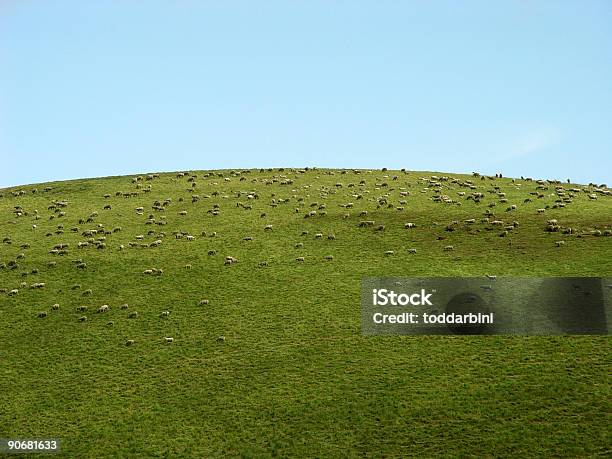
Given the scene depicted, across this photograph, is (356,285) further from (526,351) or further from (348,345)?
(526,351)

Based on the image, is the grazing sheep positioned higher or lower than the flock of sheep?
lower

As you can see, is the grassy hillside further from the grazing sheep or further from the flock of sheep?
the grazing sheep

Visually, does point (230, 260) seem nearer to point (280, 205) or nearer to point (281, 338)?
point (281, 338)

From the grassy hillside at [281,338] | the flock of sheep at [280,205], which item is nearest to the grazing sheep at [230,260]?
the flock of sheep at [280,205]

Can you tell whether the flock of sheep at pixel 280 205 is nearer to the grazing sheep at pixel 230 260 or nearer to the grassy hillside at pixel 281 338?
the grazing sheep at pixel 230 260

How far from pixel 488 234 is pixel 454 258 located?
26.8ft

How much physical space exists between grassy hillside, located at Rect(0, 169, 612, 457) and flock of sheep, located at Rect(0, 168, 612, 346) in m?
0.44

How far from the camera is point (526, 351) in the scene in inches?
1807

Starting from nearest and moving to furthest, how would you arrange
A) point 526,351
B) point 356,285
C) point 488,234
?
point 526,351, point 356,285, point 488,234

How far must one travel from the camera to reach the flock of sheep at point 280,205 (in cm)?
6994

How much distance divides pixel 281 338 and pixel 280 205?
35399mm

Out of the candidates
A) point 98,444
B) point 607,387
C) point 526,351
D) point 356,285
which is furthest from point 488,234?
point 98,444

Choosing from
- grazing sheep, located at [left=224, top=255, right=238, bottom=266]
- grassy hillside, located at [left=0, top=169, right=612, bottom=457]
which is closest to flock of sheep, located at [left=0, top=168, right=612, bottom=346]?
grazing sheep, located at [left=224, top=255, right=238, bottom=266]

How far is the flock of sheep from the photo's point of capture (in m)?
69.9
